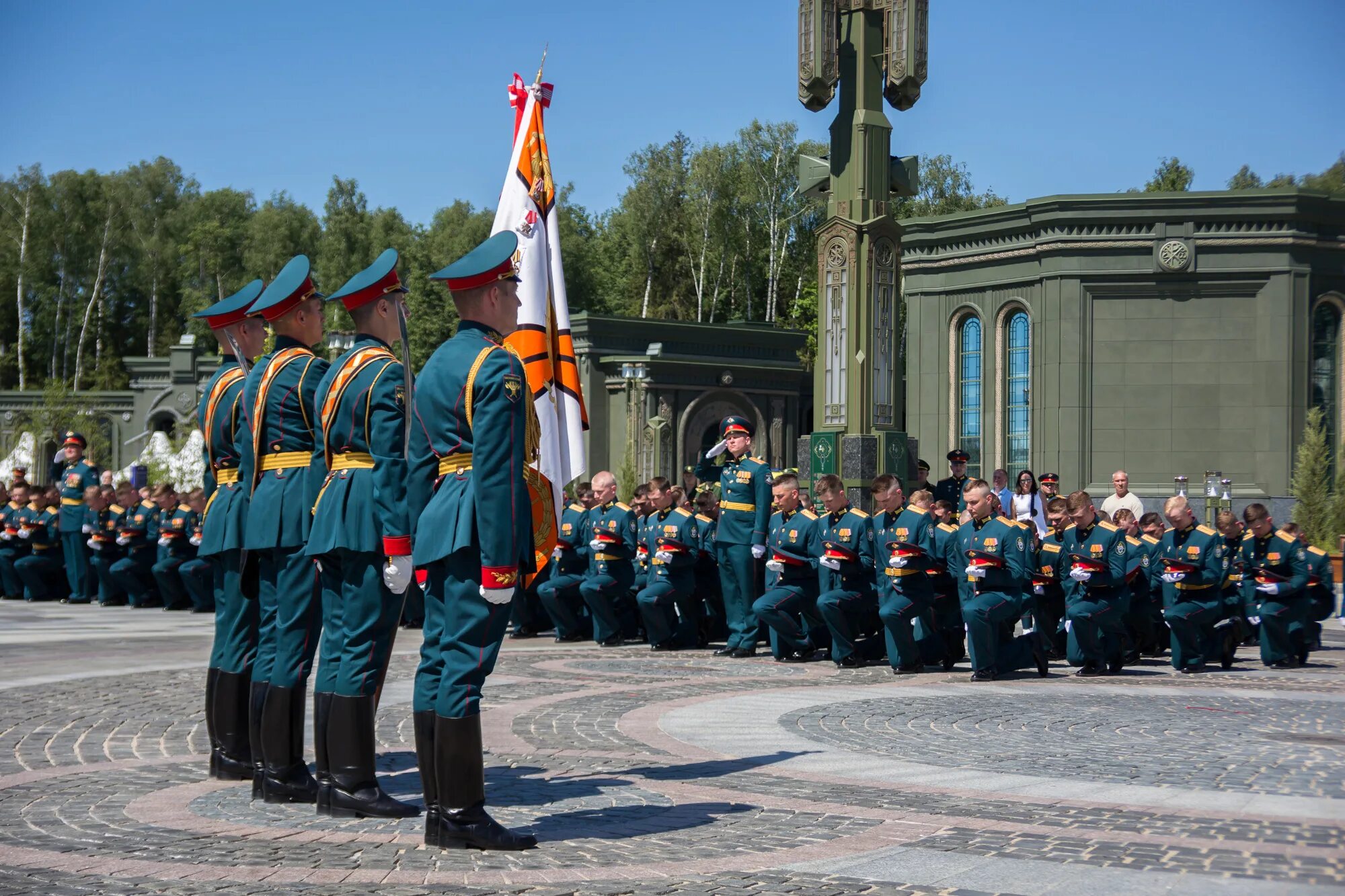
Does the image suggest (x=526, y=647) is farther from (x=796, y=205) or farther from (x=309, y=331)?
(x=796, y=205)

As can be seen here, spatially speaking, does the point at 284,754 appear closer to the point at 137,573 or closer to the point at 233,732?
the point at 233,732

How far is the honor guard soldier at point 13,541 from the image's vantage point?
2389cm

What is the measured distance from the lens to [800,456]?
1812cm

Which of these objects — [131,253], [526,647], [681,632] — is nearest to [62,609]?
[526,647]

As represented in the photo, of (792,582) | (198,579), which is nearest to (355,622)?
(792,582)

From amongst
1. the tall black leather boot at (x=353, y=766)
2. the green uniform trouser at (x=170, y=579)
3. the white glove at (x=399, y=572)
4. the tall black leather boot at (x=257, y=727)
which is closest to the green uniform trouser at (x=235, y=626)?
the tall black leather boot at (x=257, y=727)

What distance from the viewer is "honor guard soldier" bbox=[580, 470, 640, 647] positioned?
16.8 meters

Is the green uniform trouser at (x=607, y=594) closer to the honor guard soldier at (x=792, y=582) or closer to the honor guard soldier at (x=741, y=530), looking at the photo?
the honor guard soldier at (x=741, y=530)

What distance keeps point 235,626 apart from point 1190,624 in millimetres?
9304

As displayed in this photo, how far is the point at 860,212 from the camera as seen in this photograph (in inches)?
683

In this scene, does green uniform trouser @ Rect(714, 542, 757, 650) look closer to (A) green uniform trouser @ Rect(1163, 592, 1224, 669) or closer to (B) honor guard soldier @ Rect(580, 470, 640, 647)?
(B) honor guard soldier @ Rect(580, 470, 640, 647)

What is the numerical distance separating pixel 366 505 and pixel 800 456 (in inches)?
448

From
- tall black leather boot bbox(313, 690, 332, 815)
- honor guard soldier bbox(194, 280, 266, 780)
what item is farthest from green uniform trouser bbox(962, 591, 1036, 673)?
tall black leather boot bbox(313, 690, 332, 815)

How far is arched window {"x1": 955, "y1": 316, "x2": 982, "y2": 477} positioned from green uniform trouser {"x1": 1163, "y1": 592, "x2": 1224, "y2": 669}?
18.3 metres
